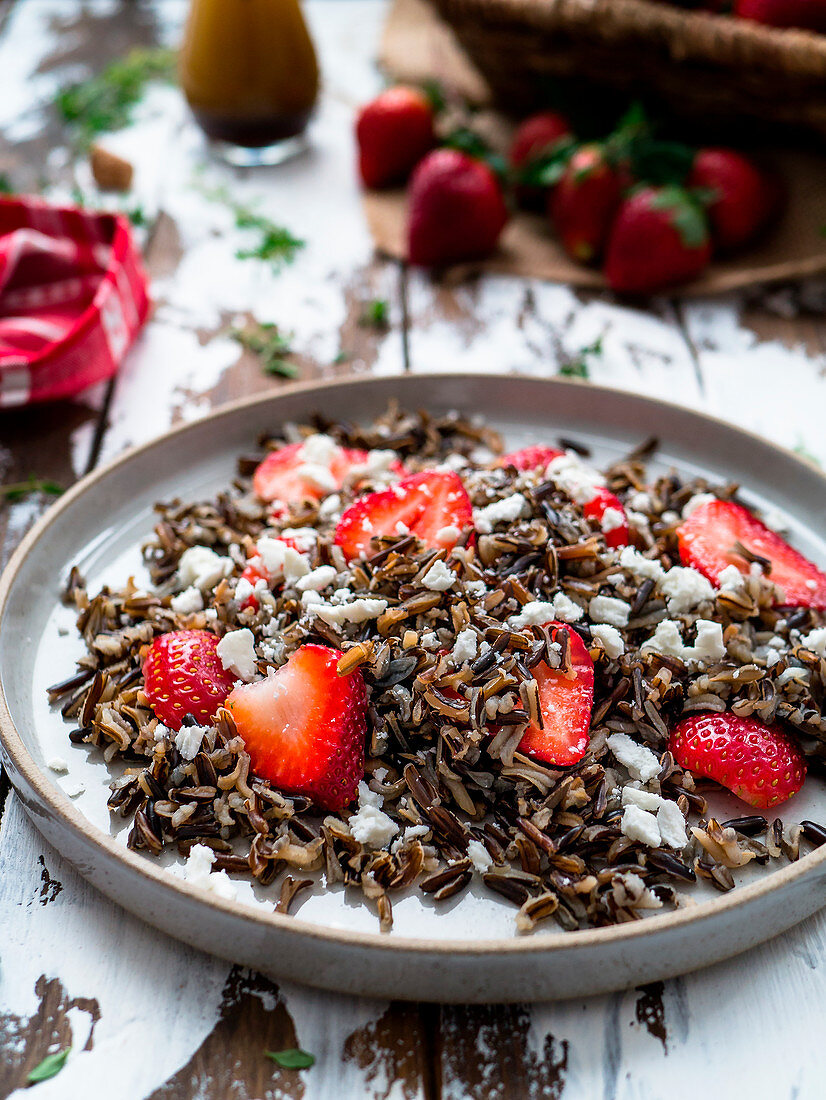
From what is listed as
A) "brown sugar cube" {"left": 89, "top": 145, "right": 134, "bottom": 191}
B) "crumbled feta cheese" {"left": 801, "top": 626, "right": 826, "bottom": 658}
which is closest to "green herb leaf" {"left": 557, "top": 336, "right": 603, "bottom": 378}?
"crumbled feta cheese" {"left": 801, "top": 626, "right": 826, "bottom": 658}

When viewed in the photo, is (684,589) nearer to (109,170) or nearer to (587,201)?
(587,201)

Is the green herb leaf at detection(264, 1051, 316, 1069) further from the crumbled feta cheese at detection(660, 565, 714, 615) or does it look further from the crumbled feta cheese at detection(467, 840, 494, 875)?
the crumbled feta cheese at detection(660, 565, 714, 615)

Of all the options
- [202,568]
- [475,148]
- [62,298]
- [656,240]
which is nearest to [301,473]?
[202,568]

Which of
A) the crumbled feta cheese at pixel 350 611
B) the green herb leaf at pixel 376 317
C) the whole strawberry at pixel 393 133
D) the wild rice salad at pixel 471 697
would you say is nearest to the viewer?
the wild rice salad at pixel 471 697

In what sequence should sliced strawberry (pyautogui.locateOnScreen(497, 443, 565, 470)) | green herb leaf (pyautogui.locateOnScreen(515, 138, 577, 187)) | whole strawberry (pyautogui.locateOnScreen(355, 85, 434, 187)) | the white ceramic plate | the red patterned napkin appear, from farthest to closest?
1. whole strawberry (pyautogui.locateOnScreen(355, 85, 434, 187))
2. green herb leaf (pyautogui.locateOnScreen(515, 138, 577, 187))
3. the red patterned napkin
4. sliced strawberry (pyautogui.locateOnScreen(497, 443, 565, 470))
5. the white ceramic plate

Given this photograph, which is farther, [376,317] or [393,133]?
[393,133]

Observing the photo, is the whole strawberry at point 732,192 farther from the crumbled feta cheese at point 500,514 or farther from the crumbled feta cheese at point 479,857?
the crumbled feta cheese at point 479,857

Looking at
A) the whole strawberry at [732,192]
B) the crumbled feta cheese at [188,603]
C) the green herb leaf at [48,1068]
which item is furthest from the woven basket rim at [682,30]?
the green herb leaf at [48,1068]
